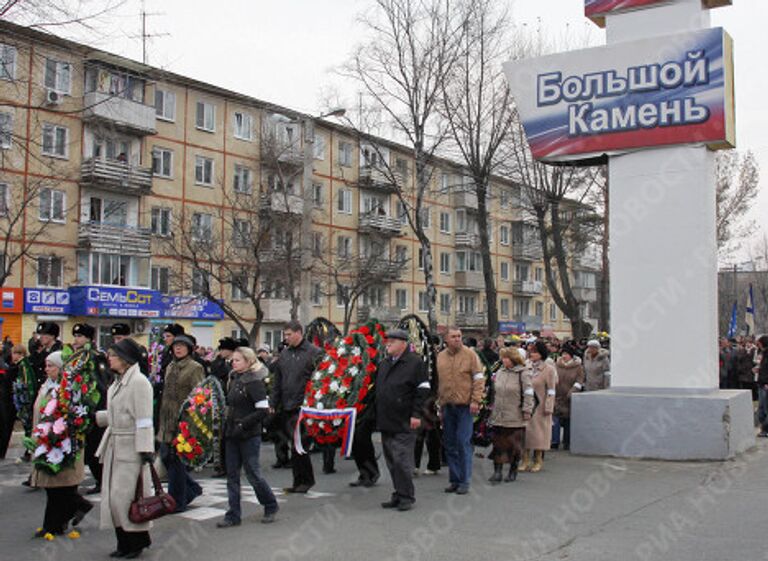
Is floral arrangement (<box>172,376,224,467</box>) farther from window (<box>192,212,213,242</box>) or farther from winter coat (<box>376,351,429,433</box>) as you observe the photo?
window (<box>192,212,213,242</box>)

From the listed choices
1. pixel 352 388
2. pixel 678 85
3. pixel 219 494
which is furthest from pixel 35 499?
pixel 678 85

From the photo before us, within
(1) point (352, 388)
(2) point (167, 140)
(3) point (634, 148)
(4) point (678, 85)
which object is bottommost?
(1) point (352, 388)

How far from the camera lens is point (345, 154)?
166 feet

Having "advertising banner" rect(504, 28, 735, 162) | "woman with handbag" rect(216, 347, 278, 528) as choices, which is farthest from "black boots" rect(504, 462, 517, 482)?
"advertising banner" rect(504, 28, 735, 162)

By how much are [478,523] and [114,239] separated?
1299 inches

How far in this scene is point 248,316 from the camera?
45000 mm

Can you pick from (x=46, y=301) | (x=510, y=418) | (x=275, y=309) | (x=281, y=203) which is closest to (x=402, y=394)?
(x=510, y=418)

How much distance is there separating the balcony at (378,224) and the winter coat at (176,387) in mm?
41555

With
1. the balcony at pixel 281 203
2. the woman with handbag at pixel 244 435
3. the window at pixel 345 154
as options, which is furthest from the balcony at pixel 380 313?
the woman with handbag at pixel 244 435

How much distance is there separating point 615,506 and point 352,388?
3148 millimetres

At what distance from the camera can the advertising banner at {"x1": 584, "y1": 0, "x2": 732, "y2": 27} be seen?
515 inches

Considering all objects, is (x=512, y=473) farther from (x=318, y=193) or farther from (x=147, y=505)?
(x=318, y=193)

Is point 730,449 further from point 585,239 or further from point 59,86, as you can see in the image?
point 59,86

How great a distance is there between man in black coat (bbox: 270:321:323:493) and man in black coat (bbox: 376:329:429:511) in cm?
109
